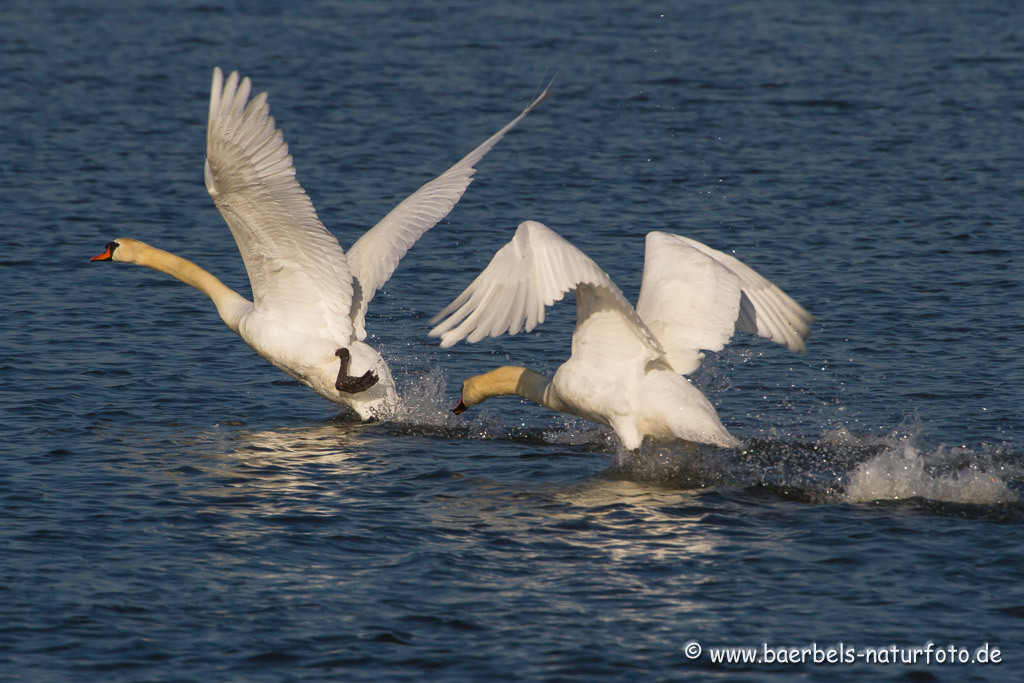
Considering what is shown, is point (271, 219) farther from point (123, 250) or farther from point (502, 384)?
point (123, 250)

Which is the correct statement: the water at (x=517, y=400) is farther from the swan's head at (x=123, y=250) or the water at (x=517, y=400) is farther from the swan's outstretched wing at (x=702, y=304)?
the swan's outstretched wing at (x=702, y=304)

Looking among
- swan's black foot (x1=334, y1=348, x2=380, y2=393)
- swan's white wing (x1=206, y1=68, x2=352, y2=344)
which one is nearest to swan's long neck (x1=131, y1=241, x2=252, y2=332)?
swan's white wing (x1=206, y1=68, x2=352, y2=344)

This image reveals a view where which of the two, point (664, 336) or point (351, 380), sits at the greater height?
point (664, 336)

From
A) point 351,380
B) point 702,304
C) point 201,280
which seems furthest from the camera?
point 201,280

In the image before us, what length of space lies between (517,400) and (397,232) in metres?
1.75

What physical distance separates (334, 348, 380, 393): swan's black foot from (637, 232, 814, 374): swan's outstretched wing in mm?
2234

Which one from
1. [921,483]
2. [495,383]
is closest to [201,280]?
[495,383]

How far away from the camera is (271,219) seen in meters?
10.4

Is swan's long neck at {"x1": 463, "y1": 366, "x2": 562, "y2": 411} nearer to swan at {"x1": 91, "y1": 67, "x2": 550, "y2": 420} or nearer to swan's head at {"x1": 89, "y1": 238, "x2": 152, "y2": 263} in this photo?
swan at {"x1": 91, "y1": 67, "x2": 550, "y2": 420}

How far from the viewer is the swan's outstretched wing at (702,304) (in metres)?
9.80

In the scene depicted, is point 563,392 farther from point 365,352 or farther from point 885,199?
point 885,199

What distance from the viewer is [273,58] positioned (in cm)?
2417

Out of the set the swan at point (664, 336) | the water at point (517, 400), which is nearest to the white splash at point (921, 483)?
the water at point (517, 400)

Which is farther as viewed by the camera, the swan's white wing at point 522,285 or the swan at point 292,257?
the swan at point 292,257
